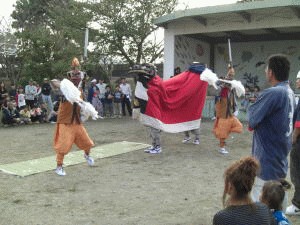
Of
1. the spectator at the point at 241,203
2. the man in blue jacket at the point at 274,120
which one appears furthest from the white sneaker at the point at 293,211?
the spectator at the point at 241,203

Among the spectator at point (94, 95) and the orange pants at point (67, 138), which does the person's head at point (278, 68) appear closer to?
the orange pants at point (67, 138)

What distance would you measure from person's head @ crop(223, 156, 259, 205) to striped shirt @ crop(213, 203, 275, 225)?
0.07 meters

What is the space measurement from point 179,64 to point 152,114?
905cm

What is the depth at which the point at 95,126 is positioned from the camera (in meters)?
12.2

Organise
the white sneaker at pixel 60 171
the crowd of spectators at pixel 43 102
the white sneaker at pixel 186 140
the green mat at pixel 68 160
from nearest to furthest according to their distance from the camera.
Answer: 1. the white sneaker at pixel 60 171
2. the green mat at pixel 68 160
3. the white sneaker at pixel 186 140
4. the crowd of spectators at pixel 43 102

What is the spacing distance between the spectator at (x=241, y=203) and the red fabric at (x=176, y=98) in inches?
202

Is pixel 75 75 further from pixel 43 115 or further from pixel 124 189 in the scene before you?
pixel 43 115

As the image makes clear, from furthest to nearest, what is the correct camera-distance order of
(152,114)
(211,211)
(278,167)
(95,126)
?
1. (95,126)
2. (152,114)
3. (211,211)
4. (278,167)

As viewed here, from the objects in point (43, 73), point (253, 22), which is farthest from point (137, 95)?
point (43, 73)

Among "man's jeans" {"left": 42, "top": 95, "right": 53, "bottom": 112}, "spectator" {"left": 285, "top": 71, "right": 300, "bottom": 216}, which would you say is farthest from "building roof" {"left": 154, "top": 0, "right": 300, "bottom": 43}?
"spectator" {"left": 285, "top": 71, "right": 300, "bottom": 216}

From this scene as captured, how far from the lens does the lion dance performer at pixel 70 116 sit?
580 centimetres

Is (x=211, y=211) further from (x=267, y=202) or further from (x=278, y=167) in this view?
(x=267, y=202)

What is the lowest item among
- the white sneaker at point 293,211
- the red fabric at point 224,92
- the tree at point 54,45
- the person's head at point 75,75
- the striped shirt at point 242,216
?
the white sneaker at point 293,211

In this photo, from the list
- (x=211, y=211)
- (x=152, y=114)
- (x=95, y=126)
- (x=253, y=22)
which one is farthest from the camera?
(x=253, y=22)
